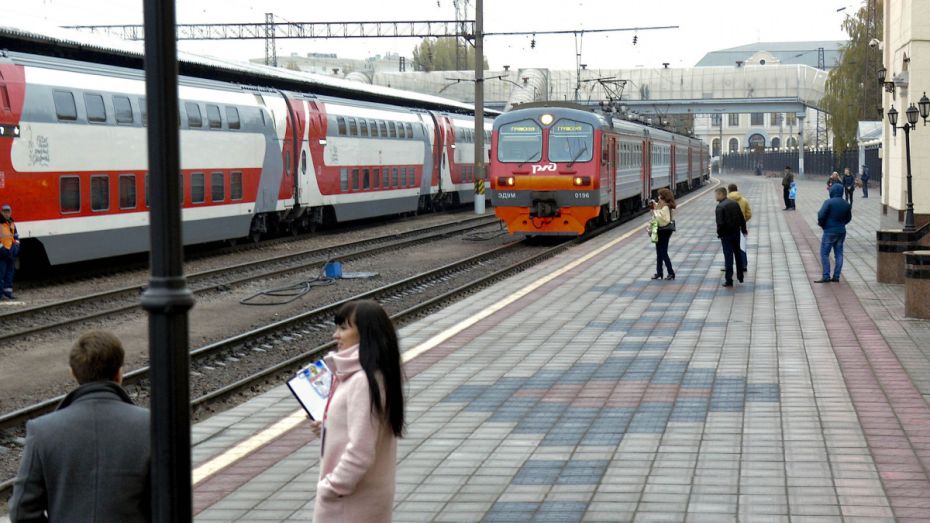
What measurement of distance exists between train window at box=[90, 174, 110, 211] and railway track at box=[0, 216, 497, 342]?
185cm

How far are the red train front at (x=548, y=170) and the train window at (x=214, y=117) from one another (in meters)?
6.66

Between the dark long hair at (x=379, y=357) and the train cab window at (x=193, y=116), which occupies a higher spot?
the train cab window at (x=193, y=116)

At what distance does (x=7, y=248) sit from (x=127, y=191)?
13.8 ft

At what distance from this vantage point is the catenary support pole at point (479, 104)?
40688 mm

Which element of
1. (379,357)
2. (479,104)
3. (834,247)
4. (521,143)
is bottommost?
(834,247)

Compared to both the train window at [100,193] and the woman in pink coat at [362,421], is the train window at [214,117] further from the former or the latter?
the woman in pink coat at [362,421]

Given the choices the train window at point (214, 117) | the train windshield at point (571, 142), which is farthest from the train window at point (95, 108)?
the train windshield at point (571, 142)

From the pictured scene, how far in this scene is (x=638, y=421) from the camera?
30.8 feet

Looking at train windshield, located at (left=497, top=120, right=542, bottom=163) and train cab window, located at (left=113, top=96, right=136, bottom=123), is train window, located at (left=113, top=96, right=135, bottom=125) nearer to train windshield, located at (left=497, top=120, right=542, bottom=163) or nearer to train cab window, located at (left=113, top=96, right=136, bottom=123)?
train cab window, located at (left=113, top=96, right=136, bottom=123)

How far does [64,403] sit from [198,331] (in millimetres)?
11948

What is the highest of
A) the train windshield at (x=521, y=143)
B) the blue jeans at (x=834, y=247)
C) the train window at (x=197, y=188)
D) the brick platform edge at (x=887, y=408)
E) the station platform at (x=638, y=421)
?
the train windshield at (x=521, y=143)

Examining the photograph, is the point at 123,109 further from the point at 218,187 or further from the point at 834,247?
the point at 834,247

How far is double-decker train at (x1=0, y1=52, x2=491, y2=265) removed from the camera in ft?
63.0

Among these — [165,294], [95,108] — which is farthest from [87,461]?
[95,108]
